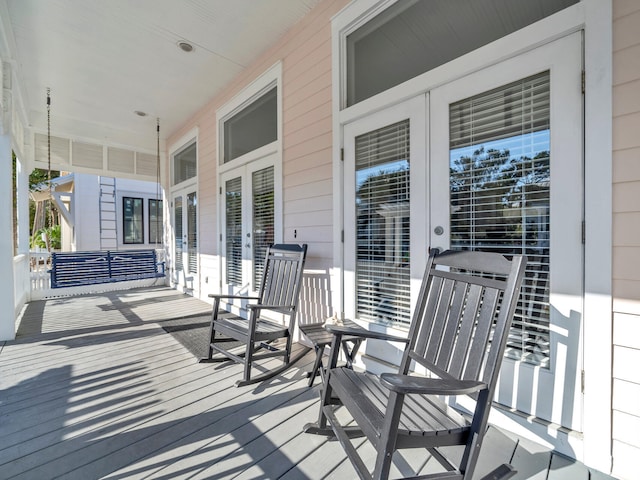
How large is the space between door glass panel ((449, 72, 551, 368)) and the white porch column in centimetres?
436

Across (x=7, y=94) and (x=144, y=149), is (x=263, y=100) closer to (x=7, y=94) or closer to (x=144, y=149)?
(x=7, y=94)

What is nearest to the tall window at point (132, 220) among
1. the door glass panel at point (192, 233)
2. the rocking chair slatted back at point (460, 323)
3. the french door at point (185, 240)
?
the french door at point (185, 240)

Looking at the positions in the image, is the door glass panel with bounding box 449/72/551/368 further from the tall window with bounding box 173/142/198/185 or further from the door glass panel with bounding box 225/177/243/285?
the tall window with bounding box 173/142/198/185

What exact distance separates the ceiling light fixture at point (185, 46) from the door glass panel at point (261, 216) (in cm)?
156

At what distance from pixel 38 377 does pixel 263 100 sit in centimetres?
354

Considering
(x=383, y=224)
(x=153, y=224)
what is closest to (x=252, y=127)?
(x=383, y=224)

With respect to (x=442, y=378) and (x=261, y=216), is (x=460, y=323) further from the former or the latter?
(x=261, y=216)

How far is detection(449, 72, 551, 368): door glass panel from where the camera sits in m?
1.68

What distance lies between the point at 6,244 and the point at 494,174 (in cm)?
461

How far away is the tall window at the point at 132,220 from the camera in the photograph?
10.0 metres

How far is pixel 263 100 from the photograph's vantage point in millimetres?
3939

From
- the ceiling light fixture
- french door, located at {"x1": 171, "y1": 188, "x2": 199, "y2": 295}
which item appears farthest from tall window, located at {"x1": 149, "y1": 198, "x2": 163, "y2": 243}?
the ceiling light fixture

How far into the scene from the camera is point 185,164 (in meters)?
6.14

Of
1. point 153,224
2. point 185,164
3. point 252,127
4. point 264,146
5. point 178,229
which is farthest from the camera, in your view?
point 153,224
